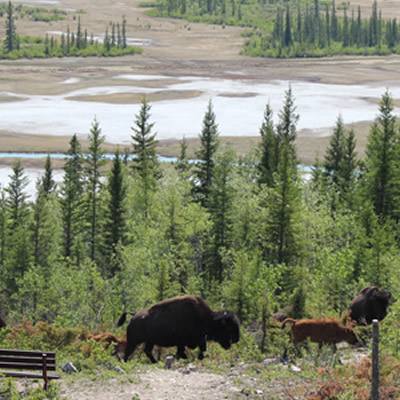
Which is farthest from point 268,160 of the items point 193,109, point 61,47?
point 61,47

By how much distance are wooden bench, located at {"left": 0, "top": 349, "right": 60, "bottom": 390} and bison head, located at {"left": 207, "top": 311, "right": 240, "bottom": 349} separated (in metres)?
5.55

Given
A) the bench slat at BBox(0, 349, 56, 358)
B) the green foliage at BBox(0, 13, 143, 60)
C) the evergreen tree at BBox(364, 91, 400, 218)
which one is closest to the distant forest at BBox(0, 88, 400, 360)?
the evergreen tree at BBox(364, 91, 400, 218)

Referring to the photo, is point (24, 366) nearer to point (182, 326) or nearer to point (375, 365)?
point (182, 326)

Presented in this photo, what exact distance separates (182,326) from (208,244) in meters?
22.2

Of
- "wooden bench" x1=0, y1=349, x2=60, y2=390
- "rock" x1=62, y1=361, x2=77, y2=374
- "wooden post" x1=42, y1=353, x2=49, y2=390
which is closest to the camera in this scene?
"wooden post" x1=42, y1=353, x2=49, y2=390

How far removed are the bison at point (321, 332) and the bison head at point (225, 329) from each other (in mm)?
1836

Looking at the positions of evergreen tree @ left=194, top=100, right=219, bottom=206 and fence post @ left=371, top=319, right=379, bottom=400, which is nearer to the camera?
fence post @ left=371, top=319, right=379, bottom=400

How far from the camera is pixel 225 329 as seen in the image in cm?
2306

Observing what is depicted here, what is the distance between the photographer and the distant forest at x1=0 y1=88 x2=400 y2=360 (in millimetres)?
34406

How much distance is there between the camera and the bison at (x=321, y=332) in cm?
2309

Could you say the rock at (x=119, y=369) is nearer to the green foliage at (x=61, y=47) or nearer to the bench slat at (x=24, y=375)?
the bench slat at (x=24, y=375)

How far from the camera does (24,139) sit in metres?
88.6

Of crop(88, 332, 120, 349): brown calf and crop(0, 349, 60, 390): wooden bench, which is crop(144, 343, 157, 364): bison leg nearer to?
crop(88, 332, 120, 349): brown calf

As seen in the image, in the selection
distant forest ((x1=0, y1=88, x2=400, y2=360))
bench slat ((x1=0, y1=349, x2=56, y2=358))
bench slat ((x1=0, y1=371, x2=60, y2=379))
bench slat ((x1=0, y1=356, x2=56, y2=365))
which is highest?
bench slat ((x1=0, y1=349, x2=56, y2=358))
